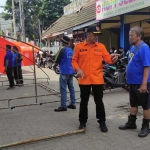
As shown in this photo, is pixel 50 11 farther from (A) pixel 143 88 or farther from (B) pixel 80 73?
(A) pixel 143 88

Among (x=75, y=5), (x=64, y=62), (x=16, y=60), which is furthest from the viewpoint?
(x=75, y=5)

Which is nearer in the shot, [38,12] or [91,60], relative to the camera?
[91,60]

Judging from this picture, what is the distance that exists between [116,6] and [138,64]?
23.9 ft

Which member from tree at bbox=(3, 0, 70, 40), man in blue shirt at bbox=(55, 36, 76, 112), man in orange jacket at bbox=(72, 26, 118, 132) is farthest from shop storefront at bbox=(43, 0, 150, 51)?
tree at bbox=(3, 0, 70, 40)

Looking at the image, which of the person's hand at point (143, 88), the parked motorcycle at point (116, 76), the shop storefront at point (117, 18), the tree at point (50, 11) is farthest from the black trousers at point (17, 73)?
the tree at point (50, 11)

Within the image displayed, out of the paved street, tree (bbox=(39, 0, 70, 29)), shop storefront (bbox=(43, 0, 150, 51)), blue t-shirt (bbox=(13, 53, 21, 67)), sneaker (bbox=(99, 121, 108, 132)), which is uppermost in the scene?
tree (bbox=(39, 0, 70, 29))

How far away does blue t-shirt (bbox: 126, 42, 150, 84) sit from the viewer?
139 inches

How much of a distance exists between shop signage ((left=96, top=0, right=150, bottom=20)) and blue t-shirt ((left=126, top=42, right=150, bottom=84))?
5.35 metres

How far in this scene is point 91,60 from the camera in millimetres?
3840

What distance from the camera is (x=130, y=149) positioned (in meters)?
3.32

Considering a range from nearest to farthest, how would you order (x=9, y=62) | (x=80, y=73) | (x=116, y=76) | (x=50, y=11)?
1. (x=80, y=73)
2. (x=116, y=76)
3. (x=9, y=62)
4. (x=50, y=11)

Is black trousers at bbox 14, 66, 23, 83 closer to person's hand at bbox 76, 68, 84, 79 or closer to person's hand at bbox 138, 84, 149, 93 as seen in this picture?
person's hand at bbox 76, 68, 84, 79

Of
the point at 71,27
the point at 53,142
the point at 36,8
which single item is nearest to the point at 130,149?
the point at 53,142

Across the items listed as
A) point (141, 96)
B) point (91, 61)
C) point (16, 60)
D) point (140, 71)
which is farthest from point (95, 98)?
point (16, 60)
